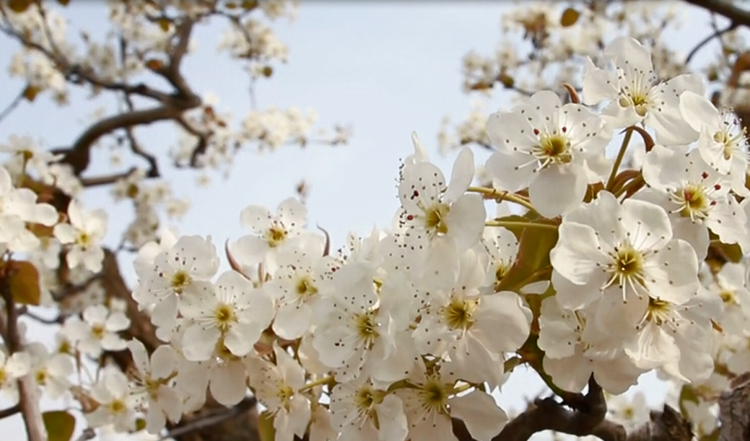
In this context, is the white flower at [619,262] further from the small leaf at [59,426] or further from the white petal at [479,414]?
the small leaf at [59,426]

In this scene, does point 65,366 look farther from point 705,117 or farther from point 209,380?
point 705,117

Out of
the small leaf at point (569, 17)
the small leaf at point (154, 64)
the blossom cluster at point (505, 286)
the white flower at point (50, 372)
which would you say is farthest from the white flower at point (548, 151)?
the small leaf at point (154, 64)

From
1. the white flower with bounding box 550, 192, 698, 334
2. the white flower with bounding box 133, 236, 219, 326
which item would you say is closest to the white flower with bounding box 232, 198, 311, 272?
the white flower with bounding box 133, 236, 219, 326

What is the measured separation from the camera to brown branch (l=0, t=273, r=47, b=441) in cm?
134

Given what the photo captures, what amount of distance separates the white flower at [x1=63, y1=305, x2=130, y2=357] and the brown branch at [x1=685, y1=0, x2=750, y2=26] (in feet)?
6.42

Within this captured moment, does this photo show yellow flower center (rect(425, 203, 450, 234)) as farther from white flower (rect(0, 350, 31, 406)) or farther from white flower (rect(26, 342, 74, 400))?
white flower (rect(26, 342, 74, 400))

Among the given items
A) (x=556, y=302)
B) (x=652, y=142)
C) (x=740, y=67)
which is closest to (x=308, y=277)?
(x=556, y=302)

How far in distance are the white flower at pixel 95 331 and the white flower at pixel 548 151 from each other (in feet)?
4.20

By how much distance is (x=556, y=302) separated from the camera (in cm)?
70

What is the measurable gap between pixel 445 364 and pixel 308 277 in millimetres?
236

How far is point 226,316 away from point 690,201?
20.7 inches

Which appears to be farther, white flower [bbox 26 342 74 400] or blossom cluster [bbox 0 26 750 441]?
white flower [bbox 26 342 74 400]

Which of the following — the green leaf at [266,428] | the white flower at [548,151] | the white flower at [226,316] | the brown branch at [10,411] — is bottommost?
the brown branch at [10,411]

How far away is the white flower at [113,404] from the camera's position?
1.39 m
